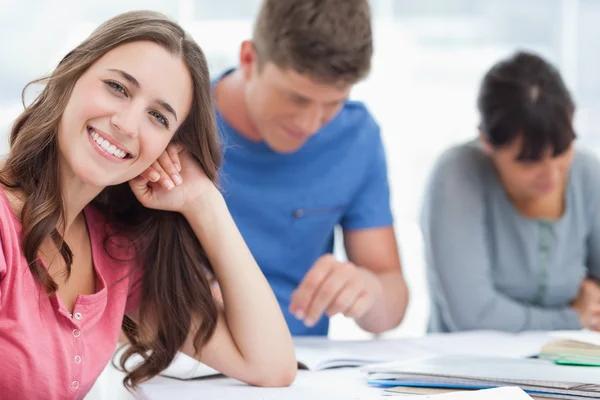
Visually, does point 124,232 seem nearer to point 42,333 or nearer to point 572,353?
point 42,333

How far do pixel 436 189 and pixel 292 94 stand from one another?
1.88 ft

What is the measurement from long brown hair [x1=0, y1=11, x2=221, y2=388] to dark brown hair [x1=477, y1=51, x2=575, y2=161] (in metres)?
0.79

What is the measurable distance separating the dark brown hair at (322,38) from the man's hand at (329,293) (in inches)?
13.6

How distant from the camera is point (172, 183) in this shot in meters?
1.16

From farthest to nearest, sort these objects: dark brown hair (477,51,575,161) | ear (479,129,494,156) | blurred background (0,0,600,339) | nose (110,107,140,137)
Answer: blurred background (0,0,600,339), ear (479,129,494,156), dark brown hair (477,51,575,161), nose (110,107,140,137)

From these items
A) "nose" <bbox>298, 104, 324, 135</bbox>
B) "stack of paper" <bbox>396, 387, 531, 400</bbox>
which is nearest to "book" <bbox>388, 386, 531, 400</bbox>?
"stack of paper" <bbox>396, 387, 531, 400</bbox>

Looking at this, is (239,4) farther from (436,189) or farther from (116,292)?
(116,292)

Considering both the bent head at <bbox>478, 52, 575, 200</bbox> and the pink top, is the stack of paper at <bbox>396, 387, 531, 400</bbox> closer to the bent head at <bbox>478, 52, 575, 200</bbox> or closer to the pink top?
the pink top

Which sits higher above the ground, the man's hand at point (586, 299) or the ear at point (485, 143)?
the ear at point (485, 143)

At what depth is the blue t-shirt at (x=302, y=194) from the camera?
66.9 inches

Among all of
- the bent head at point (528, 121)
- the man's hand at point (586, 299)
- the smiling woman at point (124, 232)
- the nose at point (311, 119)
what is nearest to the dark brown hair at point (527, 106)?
the bent head at point (528, 121)

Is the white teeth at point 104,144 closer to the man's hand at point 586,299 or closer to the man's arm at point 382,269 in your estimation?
the man's arm at point 382,269

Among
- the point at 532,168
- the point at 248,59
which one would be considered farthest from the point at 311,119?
the point at 532,168

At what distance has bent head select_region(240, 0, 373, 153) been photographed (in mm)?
1442
